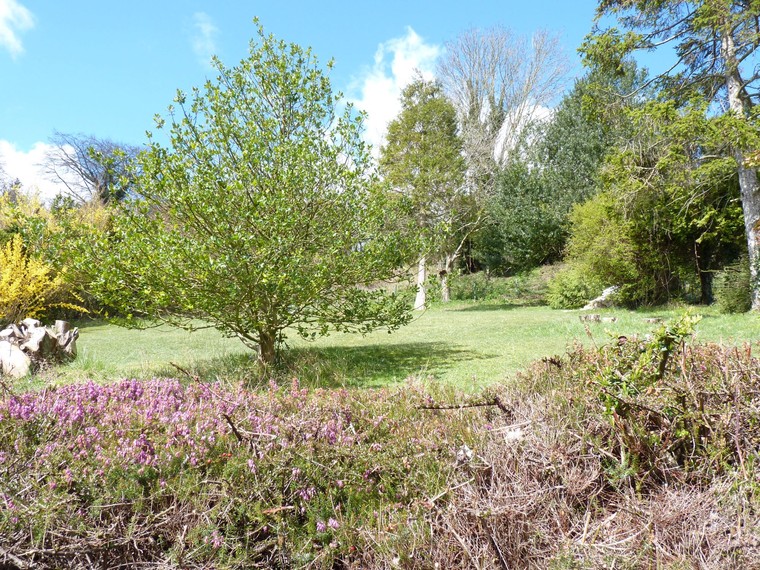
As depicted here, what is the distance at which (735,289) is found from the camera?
1212 cm

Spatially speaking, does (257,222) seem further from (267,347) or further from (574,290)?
(574,290)

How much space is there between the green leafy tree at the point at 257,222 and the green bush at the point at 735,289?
9770 millimetres

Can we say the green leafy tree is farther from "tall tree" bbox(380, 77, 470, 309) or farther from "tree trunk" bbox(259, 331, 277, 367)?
"tall tree" bbox(380, 77, 470, 309)

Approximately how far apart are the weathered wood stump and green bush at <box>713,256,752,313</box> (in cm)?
1403

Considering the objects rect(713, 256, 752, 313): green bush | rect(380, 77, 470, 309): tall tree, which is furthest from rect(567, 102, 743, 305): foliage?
rect(380, 77, 470, 309): tall tree

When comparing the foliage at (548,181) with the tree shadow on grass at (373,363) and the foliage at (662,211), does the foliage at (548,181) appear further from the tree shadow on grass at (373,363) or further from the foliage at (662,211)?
the tree shadow on grass at (373,363)

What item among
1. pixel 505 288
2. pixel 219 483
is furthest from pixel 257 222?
pixel 505 288

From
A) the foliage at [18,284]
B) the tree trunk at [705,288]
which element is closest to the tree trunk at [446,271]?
the tree trunk at [705,288]

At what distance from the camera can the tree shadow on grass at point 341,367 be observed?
536 cm

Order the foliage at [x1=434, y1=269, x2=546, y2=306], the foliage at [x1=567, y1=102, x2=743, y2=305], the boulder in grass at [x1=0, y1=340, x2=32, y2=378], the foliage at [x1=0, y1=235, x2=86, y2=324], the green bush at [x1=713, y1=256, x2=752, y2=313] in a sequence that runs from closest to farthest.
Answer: the boulder in grass at [x1=0, y1=340, x2=32, y2=378]
the foliage at [x1=0, y1=235, x2=86, y2=324]
the foliage at [x1=567, y1=102, x2=743, y2=305]
the green bush at [x1=713, y1=256, x2=752, y2=313]
the foliage at [x1=434, y1=269, x2=546, y2=306]

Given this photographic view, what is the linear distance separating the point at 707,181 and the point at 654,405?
1265 cm

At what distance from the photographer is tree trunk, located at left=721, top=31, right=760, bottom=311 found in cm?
1166

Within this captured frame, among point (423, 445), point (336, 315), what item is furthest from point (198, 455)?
point (336, 315)

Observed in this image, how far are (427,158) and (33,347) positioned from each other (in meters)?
14.3
